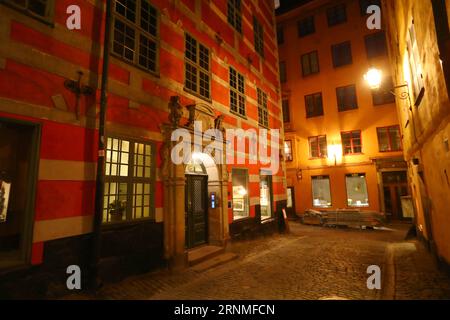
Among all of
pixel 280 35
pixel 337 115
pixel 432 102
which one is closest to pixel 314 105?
pixel 337 115

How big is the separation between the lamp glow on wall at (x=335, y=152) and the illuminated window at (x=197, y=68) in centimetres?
1251

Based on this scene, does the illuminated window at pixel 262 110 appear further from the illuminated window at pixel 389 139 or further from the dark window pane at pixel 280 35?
the dark window pane at pixel 280 35

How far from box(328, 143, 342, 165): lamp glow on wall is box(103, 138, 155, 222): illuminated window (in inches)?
593

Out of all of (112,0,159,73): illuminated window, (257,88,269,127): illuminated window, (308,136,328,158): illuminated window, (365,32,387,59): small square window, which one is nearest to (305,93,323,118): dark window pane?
(308,136,328,158): illuminated window

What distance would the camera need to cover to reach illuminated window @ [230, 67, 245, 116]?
10602mm

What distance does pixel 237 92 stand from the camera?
10.8 metres

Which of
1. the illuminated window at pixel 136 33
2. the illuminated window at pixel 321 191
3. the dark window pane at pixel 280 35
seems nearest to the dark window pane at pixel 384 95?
the illuminated window at pixel 321 191

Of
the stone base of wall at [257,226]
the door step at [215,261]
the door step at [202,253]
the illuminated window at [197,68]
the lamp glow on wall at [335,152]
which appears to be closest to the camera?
the door step at [215,261]

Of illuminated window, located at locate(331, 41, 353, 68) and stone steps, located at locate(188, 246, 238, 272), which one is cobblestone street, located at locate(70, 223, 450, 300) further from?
illuminated window, located at locate(331, 41, 353, 68)

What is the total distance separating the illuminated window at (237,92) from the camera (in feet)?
34.8

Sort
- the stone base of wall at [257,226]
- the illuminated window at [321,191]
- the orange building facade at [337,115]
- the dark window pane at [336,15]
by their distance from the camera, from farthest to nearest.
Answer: the dark window pane at [336,15] < the illuminated window at [321,191] < the orange building facade at [337,115] < the stone base of wall at [257,226]
